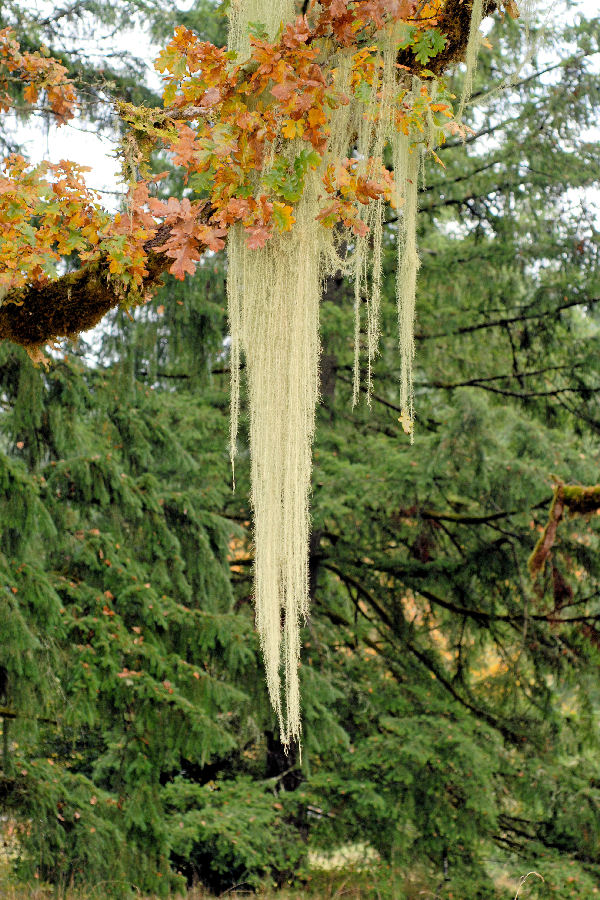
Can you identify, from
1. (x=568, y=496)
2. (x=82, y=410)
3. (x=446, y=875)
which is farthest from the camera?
(x=446, y=875)

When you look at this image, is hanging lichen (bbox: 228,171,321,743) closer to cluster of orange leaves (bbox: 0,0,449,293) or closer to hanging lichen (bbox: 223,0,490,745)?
hanging lichen (bbox: 223,0,490,745)

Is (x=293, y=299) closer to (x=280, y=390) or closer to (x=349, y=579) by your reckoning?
(x=280, y=390)

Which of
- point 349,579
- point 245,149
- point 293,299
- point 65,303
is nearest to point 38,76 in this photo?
point 65,303

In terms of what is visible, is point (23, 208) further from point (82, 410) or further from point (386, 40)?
point (82, 410)

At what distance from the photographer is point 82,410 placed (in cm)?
604

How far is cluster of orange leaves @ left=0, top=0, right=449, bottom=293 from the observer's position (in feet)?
7.91

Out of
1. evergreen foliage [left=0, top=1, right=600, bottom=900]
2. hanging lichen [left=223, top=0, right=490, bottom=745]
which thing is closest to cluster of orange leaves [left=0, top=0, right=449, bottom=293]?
hanging lichen [left=223, top=0, right=490, bottom=745]

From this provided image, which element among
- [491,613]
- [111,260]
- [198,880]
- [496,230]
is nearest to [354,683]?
[491,613]

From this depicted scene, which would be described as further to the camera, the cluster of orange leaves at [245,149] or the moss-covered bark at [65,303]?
the moss-covered bark at [65,303]

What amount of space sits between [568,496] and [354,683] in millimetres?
4172

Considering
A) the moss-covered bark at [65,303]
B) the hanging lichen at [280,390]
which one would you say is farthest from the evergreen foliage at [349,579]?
the hanging lichen at [280,390]

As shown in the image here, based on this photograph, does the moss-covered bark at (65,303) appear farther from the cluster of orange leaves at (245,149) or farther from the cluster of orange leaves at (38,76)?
the cluster of orange leaves at (38,76)

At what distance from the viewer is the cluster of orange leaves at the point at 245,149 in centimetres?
241

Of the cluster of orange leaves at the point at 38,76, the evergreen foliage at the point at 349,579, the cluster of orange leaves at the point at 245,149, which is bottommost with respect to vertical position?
the evergreen foliage at the point at 349,579
